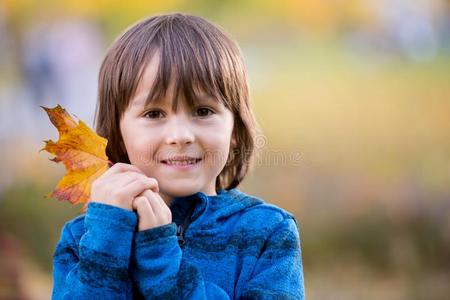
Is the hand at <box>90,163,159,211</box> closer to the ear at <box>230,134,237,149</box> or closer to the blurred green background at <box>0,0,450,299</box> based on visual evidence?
the ear at <box>230,134,237,149</box>

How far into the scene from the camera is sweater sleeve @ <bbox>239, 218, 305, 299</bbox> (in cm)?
159

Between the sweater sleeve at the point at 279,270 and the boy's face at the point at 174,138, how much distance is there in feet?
0.71

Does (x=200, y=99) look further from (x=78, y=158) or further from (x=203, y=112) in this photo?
(x=78, y=158)

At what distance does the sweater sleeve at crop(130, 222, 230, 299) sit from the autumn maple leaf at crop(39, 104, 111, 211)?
0.20m

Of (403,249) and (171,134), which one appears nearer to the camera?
(171,134)

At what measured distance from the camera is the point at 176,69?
1646 mm

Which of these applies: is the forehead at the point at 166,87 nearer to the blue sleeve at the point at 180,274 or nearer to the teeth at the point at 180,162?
the teeth at the point at 180,162

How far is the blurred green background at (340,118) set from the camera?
Result: 3.90m

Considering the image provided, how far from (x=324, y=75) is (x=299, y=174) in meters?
0.56

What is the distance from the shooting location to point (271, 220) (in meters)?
1.70

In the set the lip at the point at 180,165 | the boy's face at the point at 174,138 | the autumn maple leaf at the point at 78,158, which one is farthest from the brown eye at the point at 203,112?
the autumn maple leaf at the point at 78,158

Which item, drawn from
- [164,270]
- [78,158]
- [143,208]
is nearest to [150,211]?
[143,208]

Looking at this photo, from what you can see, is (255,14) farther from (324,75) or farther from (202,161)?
(202,161)

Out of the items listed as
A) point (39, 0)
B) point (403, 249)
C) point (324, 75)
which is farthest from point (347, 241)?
point (39, 0)
